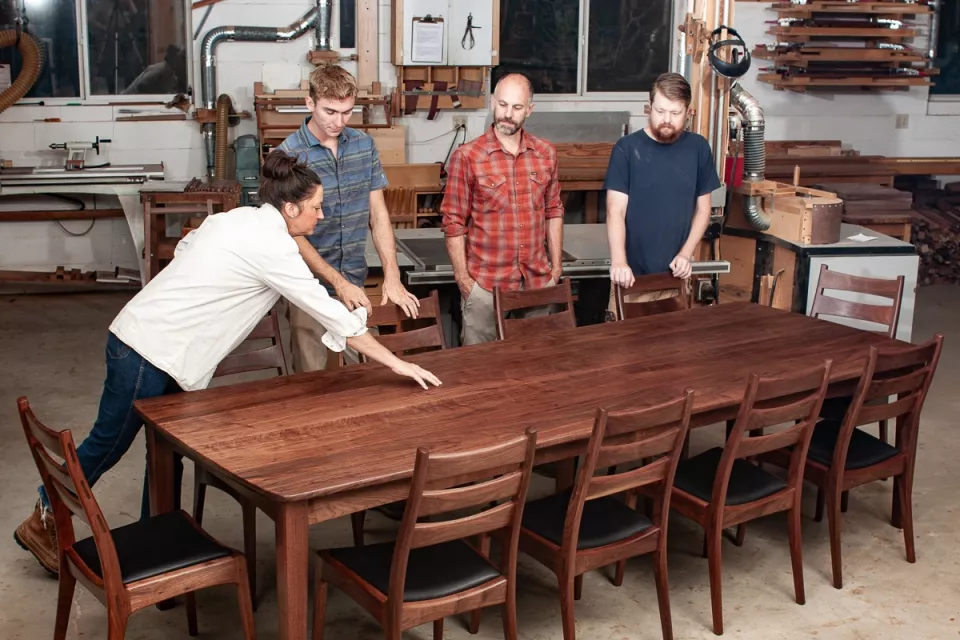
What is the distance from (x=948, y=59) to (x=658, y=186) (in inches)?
246

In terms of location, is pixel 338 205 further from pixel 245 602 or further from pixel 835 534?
pixel 835 534

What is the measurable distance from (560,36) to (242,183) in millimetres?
2842

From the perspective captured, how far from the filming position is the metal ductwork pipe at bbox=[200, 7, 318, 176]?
845 cm

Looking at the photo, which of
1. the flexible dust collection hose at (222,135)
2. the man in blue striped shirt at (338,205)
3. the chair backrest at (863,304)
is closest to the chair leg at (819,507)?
the chair backrest at (863,304)

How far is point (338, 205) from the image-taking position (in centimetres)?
456

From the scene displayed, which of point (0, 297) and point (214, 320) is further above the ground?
point (214, 320)

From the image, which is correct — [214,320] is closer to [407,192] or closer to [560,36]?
[407,192]

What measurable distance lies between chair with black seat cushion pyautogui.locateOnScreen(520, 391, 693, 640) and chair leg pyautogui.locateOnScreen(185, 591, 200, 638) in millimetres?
1070

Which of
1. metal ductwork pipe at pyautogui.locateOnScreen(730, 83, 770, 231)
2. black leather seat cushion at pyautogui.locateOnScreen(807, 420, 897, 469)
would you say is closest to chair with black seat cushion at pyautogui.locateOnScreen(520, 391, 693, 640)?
black leather seat cushion at pyautogui.locateOnScreen(807, 420, 897, 469)

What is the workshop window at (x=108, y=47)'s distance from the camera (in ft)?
27.8

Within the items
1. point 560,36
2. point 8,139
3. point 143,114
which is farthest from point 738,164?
point 8,139

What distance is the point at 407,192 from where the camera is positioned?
326 inches

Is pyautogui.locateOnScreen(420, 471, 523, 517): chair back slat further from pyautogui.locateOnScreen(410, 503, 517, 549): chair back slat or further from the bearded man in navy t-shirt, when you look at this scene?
the bearded man in navy t-shirt

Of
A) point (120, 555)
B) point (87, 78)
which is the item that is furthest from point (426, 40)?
point (120, 555)
